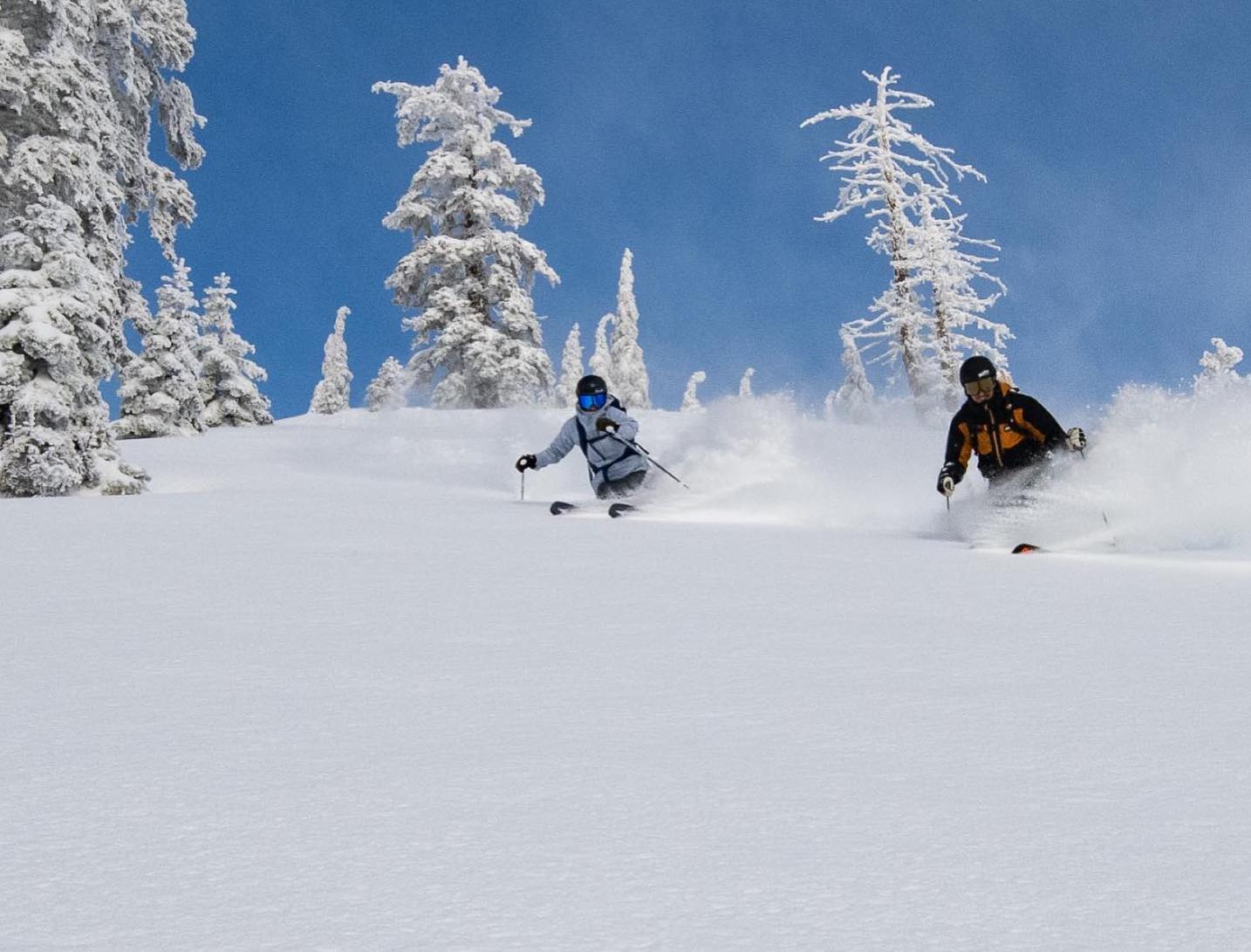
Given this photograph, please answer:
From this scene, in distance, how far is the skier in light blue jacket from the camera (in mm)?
11195

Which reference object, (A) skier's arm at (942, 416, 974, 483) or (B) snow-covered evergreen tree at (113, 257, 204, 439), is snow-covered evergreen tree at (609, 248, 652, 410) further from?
(A) skier's arm at (942, 416, 974, 483)

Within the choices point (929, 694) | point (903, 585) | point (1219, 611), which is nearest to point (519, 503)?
point (903, 585)

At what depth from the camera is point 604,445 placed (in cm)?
1137

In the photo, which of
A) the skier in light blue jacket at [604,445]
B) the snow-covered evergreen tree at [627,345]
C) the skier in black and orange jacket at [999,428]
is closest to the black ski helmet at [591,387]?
the skier in light blue jacket at [604,445]

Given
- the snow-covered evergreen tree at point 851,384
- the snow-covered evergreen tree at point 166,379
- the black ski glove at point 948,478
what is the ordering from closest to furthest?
the black ski glove at point 948,478 < the snow-covered evergreen tree at point 166,379 < the snow-covered evergreen tree at point 851,384

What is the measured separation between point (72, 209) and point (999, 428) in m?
13.1

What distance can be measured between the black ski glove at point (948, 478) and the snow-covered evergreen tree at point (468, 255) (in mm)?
22030

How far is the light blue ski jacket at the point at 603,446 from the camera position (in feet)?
37.0

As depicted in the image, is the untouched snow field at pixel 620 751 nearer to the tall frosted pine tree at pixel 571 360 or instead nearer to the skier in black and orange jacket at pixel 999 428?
the skier in black and orange jacket at pixel 999 428

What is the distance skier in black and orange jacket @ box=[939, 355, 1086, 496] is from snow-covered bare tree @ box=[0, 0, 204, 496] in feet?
35.1

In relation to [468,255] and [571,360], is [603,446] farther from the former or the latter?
[571,360]

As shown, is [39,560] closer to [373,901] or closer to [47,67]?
[373,901]

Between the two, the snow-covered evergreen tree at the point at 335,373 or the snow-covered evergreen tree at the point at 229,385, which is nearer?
Result: the snow-covered evergreen tree at the point at 229,385

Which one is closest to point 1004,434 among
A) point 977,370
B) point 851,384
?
point 977,370
